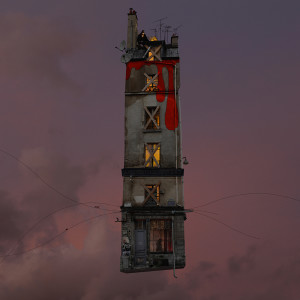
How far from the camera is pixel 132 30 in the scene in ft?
A: 150

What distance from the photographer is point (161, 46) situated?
43938 mm

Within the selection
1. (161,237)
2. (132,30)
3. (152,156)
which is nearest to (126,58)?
(132,30)

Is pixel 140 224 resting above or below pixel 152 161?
below

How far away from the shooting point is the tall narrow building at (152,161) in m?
39.0

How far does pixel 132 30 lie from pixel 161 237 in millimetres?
24350

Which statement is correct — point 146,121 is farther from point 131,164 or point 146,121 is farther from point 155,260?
point 155,260

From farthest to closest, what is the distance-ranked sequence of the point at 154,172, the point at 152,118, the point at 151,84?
the point at 151,84
the point at 152,118
the point at 154,172

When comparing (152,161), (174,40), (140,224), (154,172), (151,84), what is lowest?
(140,224)

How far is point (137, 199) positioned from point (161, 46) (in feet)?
58.1

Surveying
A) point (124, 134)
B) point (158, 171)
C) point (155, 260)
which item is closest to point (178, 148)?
point (158, 171)

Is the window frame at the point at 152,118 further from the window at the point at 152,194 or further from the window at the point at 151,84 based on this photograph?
the window at the point at 152,194

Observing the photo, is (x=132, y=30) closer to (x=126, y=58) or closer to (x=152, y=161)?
(x=126, y=58)

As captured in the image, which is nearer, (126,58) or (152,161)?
(152,161)

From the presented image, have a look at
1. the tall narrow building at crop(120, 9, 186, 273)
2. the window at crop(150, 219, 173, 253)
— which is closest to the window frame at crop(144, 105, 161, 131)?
the tall narrow building at crop(120, 9, 186, 273)
